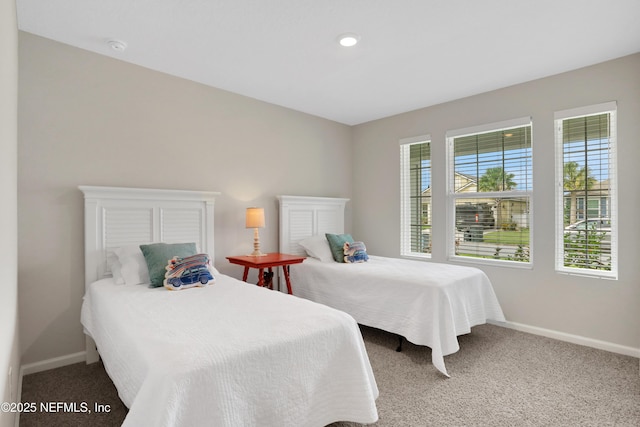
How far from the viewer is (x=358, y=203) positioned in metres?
5.19

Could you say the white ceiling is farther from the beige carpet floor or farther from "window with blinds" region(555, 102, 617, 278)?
the beige carpet floor

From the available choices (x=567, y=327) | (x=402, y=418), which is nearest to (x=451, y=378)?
(x=402, y=418)

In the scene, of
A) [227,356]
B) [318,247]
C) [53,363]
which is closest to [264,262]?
[318,247]

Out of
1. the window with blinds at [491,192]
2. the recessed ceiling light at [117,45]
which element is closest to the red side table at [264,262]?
the window with blinds at [491,192]

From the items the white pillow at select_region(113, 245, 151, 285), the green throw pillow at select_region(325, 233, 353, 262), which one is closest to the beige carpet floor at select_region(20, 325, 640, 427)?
the white pillow at select_region(113, 245, 151, 285)

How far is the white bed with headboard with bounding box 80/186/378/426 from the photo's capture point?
1355mm

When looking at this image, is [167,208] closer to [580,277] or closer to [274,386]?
[274,386]

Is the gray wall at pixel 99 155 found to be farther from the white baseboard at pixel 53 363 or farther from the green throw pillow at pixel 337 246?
the green throw pillow at pixel 337 246

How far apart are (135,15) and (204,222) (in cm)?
181

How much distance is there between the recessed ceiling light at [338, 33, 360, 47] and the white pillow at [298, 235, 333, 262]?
2.18 m

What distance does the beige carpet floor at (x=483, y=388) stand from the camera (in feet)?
6.87

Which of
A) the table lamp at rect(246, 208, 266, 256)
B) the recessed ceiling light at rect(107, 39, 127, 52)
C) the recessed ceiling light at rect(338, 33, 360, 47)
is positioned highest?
the recessed ceiling light at rect(107, 39, 127, 52)

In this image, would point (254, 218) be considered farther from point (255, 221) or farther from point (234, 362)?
point (234, 362)

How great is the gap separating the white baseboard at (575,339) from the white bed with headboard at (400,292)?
1.53 ft
